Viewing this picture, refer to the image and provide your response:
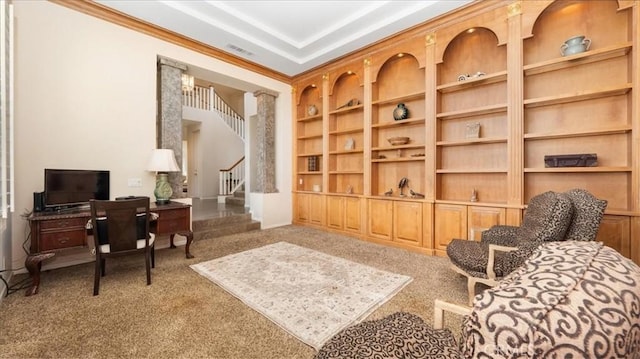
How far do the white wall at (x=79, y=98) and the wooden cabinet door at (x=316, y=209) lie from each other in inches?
118

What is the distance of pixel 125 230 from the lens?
2.61 metres

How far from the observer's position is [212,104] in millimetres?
9188

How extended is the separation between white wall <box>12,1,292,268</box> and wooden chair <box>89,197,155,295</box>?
1.17 meters

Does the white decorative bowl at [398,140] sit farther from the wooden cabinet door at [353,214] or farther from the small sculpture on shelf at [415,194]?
the wooden cabinet door at [353,214]

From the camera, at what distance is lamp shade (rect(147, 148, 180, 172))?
3.56 meters

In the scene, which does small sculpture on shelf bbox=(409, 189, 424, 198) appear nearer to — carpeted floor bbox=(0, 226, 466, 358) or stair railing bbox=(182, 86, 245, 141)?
carpeted floor bbox=(0, 226, 466, 358)

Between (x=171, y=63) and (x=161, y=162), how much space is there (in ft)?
5.70

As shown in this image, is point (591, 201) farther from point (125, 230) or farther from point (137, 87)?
point (137, 87)

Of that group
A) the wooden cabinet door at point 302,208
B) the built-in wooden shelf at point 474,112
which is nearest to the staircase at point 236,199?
the wooden cabinet door at point 302,208

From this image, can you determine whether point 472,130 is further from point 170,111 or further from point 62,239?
point 62,239

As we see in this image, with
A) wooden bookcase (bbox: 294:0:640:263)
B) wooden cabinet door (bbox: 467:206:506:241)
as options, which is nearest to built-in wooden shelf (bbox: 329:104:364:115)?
wooden bookcase (bbox: 294:0:640:263)

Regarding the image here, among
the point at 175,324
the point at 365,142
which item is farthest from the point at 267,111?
the point at 175,324

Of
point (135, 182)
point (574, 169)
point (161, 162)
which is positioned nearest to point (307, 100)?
point (161, 162)

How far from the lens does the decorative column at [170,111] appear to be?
4078 millimetres
